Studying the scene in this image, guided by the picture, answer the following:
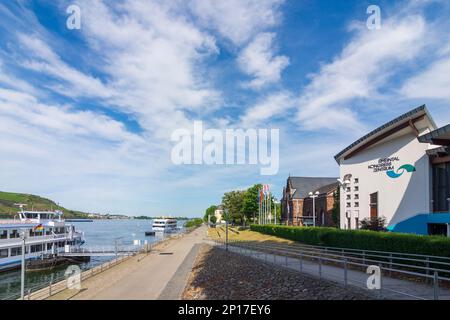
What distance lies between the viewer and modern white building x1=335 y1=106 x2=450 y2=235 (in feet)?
107

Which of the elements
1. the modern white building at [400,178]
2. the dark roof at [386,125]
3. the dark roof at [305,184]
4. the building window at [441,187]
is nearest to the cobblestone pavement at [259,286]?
the modern white building at [400,178]

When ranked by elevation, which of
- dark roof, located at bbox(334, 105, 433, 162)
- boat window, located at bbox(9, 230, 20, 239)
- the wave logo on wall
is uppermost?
dark roof, located at bbox(334, 105, 433, 162)

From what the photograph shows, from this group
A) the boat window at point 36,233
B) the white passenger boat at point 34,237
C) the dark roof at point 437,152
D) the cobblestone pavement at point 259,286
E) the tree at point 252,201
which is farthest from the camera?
the tree at point 252,201

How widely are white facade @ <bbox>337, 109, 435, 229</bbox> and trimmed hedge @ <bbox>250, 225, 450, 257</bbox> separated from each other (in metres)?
8.47

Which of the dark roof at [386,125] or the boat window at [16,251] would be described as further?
the boat window at [16,251]

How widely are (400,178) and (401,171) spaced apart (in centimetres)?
68

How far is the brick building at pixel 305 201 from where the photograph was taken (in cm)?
6832

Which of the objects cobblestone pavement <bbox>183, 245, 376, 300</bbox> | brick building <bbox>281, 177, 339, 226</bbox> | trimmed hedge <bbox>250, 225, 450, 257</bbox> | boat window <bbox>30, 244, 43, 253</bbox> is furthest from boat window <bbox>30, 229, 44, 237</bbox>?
brick building <bbox>281, 177, 339, 226</bbox>

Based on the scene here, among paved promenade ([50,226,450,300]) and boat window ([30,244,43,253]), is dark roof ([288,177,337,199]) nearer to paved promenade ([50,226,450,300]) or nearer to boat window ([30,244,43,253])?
boat window ([30,244,43,253])

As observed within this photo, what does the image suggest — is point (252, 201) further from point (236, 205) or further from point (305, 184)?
point (305, 184)

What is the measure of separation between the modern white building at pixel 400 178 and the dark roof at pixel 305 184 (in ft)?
123

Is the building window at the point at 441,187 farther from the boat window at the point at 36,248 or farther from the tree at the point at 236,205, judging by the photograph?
the tree at the point at 236,205
